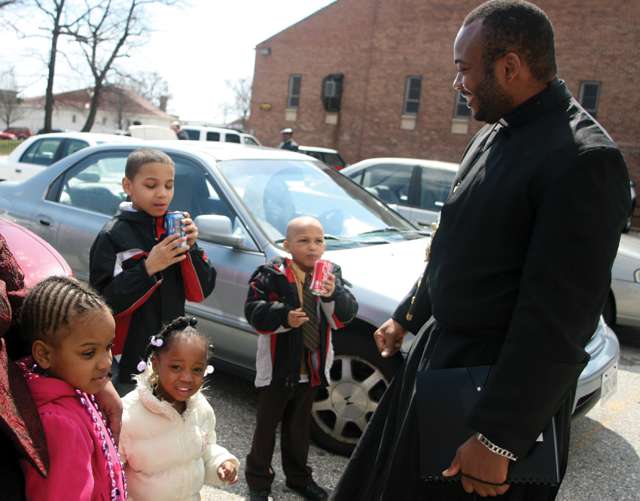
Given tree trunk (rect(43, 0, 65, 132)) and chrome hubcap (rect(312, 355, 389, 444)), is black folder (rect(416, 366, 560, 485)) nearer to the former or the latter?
chrome hubcap (rect(312, 355, 389, 444))

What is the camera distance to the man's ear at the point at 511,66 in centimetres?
168

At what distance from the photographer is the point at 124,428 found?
7.41 feet

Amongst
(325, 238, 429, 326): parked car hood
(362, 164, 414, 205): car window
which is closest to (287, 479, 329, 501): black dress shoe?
(325, 238, 429, 326): parked car hood

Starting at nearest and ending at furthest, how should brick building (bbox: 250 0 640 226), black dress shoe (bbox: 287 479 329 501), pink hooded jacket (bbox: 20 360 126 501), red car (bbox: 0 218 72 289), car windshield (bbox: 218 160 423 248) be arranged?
pink hooded jacket (bbox: 20 360 126 501)
red car (bbox: 0 218 72 289)
black dress shoe (bbox: 287 479 329 501)
car windshield (bbox: 218 160 423 248)
brick building (bbox: 250 0 640 226)

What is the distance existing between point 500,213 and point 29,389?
1.20m

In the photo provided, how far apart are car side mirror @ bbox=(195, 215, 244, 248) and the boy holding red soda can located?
2.43 feet

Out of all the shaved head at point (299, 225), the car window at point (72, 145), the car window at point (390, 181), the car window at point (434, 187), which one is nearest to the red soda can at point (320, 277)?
the shaved head at point (299, 225)

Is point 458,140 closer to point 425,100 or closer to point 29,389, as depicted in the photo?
point 425,100

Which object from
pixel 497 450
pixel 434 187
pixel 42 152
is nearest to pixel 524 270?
pixel 497 450

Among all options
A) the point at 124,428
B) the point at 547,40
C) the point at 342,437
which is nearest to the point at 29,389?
the point at 124,428

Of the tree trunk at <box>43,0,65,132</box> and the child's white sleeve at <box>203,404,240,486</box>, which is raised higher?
the tree trunk at <box>43,0,65,132</box>

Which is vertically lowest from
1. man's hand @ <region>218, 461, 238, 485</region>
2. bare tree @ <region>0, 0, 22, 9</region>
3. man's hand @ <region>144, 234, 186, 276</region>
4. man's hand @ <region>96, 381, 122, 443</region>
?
man's hand @ <region>218, 461, 238, 485</region>

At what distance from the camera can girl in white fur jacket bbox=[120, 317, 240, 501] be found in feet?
7.34

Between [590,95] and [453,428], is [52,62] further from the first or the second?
[453,428]
